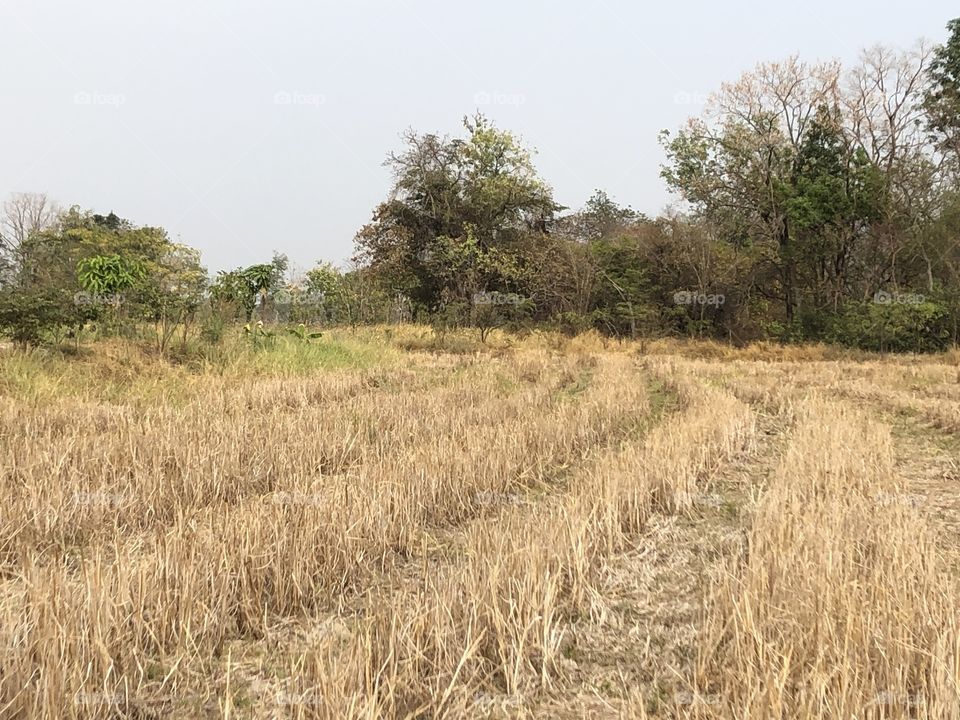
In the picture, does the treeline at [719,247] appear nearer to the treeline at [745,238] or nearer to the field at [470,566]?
the treeline at [745,238]

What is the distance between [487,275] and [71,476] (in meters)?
20.7

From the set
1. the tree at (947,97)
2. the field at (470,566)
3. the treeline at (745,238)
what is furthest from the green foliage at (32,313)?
the tree at (947,97)

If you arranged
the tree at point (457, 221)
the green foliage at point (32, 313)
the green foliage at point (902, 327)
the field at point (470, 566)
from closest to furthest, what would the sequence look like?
the field at point (470, 566)
the green foliage at point (32, 313)
the green foliage at point (902, 327)
the tree at point (457, 221)

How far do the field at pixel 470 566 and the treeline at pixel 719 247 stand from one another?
35.1ft

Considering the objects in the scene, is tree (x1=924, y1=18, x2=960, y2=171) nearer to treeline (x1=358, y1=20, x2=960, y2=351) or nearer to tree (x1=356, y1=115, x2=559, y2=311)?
treeline (x1=358, y1=20, x2=960, y2=351)

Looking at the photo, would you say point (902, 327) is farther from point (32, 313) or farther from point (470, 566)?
point (32, 313)

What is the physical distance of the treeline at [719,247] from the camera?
57.6 ft

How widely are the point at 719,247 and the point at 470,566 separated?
20.8m

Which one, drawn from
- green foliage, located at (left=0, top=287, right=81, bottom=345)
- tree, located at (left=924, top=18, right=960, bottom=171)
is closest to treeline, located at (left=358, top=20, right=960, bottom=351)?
tree, located at (left=924, top=18, right=960, bottom=171)

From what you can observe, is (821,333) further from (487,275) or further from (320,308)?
(320,308)

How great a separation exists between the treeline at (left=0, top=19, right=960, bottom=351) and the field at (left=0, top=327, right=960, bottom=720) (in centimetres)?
1069

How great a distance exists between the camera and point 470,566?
7.57 ft

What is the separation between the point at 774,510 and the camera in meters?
3.07

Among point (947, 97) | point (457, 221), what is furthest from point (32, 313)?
point (947, 97)
